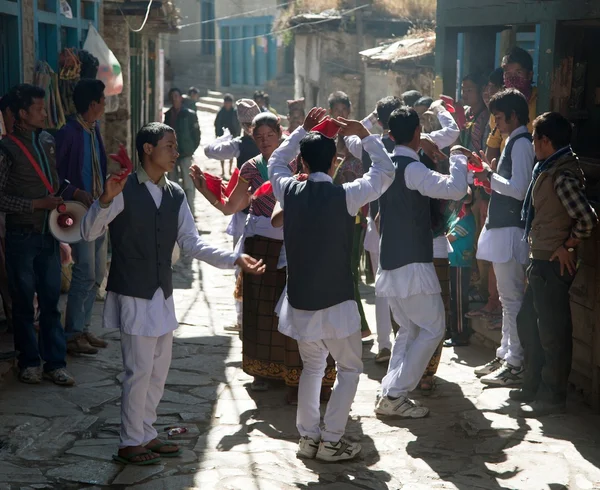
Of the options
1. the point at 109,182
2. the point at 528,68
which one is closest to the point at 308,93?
the point at 528,68

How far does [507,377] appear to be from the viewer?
22.2ft

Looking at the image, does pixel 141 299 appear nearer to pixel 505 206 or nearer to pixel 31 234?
pixel 31 234

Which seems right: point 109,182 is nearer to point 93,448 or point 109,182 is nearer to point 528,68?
point 93,448

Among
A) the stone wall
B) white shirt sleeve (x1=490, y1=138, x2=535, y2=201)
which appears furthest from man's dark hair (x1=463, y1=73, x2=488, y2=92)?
the stone wall

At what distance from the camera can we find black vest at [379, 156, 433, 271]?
5.85 meters

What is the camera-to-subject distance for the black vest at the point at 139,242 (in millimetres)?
4914

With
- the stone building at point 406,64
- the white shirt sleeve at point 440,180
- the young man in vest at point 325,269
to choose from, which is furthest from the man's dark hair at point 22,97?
the stone building at point 406,64

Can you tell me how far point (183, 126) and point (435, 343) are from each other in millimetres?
9885

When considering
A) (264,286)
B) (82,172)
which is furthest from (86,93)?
(264,286)

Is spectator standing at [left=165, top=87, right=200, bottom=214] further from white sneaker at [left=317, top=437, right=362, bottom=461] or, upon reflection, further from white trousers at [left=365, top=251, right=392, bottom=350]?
white sneaker at [left=317, top=437, right=362, bottom=461]

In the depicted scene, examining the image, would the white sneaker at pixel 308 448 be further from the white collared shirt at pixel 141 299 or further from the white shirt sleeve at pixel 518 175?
the white shirt sleeve at pixel 518 175

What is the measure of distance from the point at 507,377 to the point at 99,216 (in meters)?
3.39

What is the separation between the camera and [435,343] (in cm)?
599

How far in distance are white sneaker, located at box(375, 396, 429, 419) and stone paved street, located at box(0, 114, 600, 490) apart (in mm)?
80
